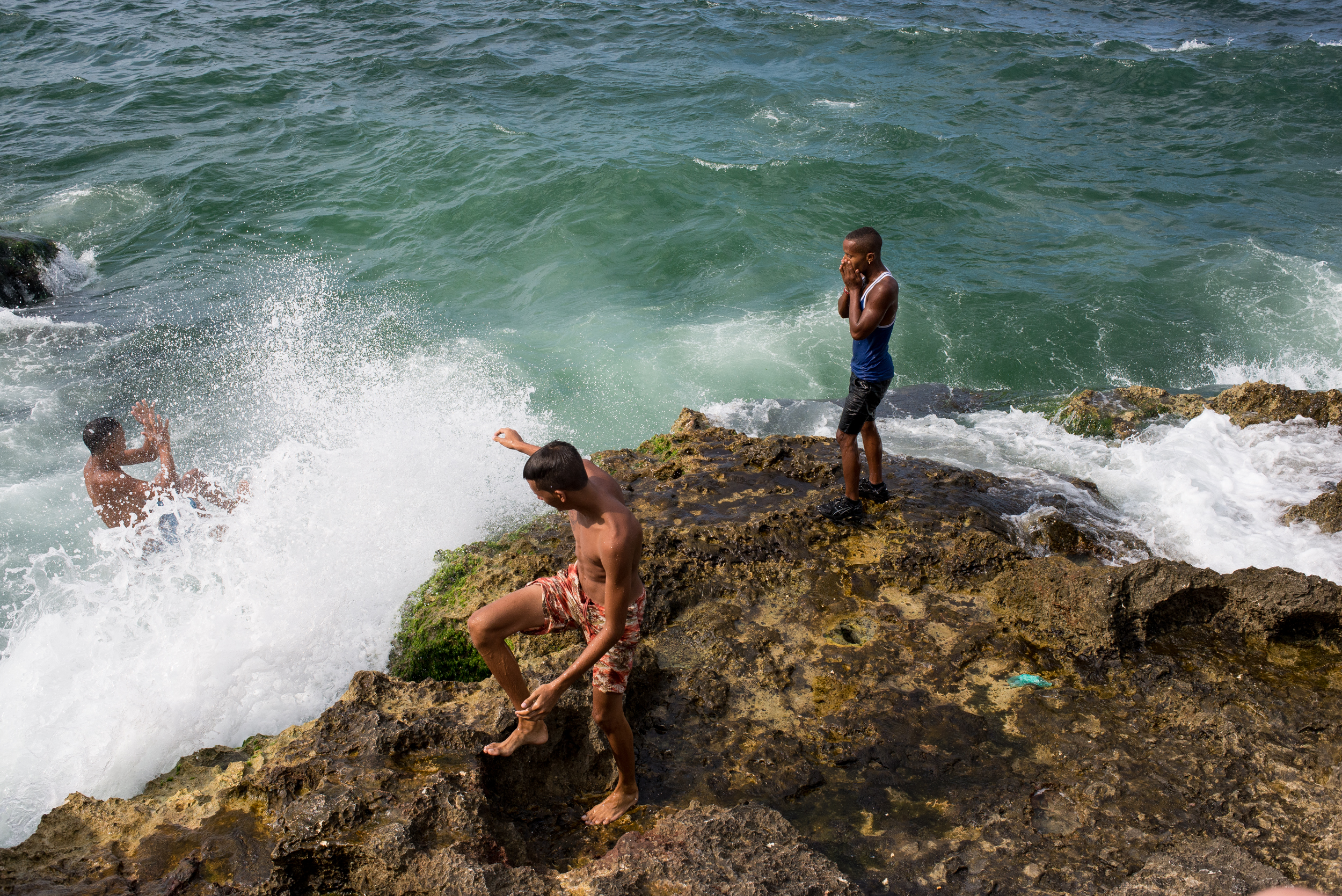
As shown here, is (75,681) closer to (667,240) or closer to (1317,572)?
(1317,572)

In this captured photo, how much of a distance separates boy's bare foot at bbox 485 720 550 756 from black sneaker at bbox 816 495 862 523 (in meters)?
2.46

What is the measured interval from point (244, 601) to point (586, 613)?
2.77 meters

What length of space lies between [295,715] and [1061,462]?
6203 millimetres

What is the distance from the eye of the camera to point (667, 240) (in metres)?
11.8

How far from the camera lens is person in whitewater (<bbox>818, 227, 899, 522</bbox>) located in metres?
4.62

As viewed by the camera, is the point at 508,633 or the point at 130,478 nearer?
the point at 508,633

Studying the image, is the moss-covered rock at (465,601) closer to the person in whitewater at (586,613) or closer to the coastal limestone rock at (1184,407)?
the person in whitewater at (586,613)

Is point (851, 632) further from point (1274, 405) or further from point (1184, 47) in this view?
point (1184, 47)

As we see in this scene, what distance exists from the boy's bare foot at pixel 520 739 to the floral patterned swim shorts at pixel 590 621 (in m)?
0.30

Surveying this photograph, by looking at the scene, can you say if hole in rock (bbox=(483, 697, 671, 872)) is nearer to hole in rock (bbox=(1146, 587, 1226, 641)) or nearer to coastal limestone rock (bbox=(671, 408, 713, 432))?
hole in rock (bbox=(1146, 587, 1226, 641))

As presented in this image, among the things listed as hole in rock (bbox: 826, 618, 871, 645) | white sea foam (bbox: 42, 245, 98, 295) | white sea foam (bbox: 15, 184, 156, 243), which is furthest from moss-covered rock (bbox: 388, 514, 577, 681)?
white sea foam (bbox: 15, 184, 156, 243)

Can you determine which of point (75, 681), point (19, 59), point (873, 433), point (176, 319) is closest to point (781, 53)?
point (176, 319)

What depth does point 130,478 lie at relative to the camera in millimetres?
5539

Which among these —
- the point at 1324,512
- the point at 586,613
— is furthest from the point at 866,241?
the point at 1324,512
